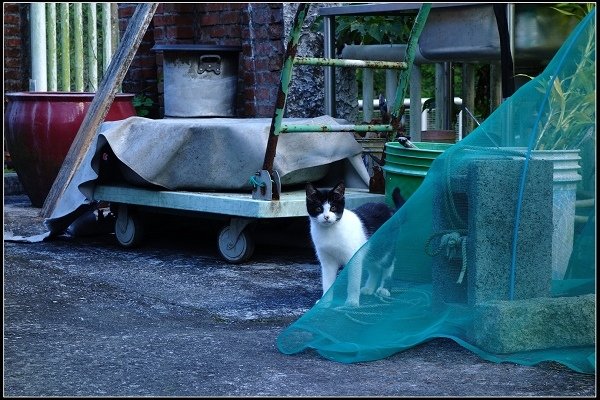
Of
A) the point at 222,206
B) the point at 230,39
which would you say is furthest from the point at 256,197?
the point at 230,39

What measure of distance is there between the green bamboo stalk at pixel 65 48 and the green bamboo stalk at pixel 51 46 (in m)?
0.06

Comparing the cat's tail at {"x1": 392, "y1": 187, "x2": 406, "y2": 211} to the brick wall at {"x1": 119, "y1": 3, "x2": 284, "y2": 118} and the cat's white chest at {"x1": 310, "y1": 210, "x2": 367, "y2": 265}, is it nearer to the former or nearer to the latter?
the cat's white chest at {"x1": 310, "y1": 210, "x2": 367, "y2": 265}

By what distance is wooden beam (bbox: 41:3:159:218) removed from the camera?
515 cm

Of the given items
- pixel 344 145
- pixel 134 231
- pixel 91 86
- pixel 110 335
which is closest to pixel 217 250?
pixel 134 231

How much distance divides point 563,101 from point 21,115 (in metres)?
3.83

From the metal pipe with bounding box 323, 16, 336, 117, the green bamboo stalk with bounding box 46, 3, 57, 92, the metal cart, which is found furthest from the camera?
the green bamboo stalk with bounding box 46, 3, 57, 92

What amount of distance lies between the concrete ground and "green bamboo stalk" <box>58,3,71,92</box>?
261 centimetres

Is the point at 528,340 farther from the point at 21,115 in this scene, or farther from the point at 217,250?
the point at 21,115

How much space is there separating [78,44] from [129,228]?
279cm

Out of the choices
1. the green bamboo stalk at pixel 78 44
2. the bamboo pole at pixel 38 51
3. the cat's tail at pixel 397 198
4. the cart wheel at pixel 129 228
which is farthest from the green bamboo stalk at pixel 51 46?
the cat's tail at pixel 397 198

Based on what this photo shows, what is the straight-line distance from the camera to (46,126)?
5617 millimetres

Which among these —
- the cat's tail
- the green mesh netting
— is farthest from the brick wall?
the green mesh netting

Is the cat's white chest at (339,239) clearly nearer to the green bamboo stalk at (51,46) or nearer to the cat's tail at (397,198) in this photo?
the cat's tail at (397,198)

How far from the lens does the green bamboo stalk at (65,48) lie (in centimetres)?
697
